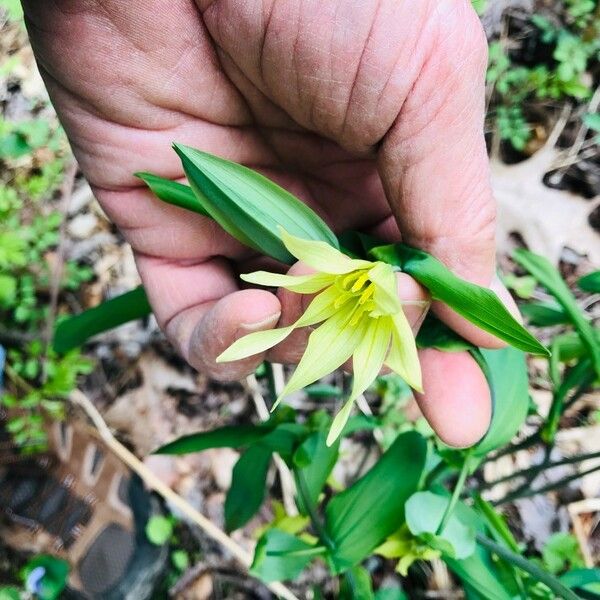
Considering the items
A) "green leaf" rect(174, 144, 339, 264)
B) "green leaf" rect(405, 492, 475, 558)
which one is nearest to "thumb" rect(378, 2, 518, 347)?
"green leaf" rect(174, 144, 339, 264)

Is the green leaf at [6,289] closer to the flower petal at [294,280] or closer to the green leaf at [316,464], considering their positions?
the green leaf at [316,464]

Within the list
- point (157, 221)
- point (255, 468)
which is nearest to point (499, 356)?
point (255, 468)

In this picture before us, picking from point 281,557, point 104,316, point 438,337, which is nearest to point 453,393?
point 438,337

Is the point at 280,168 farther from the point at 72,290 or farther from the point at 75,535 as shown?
the point at 75,535

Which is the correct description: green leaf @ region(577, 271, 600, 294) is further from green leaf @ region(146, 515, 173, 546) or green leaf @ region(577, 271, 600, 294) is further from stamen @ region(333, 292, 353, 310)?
green leaf @ region(146, 515, 173, 546)

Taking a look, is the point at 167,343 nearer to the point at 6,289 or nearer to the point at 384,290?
the point at 6,289
